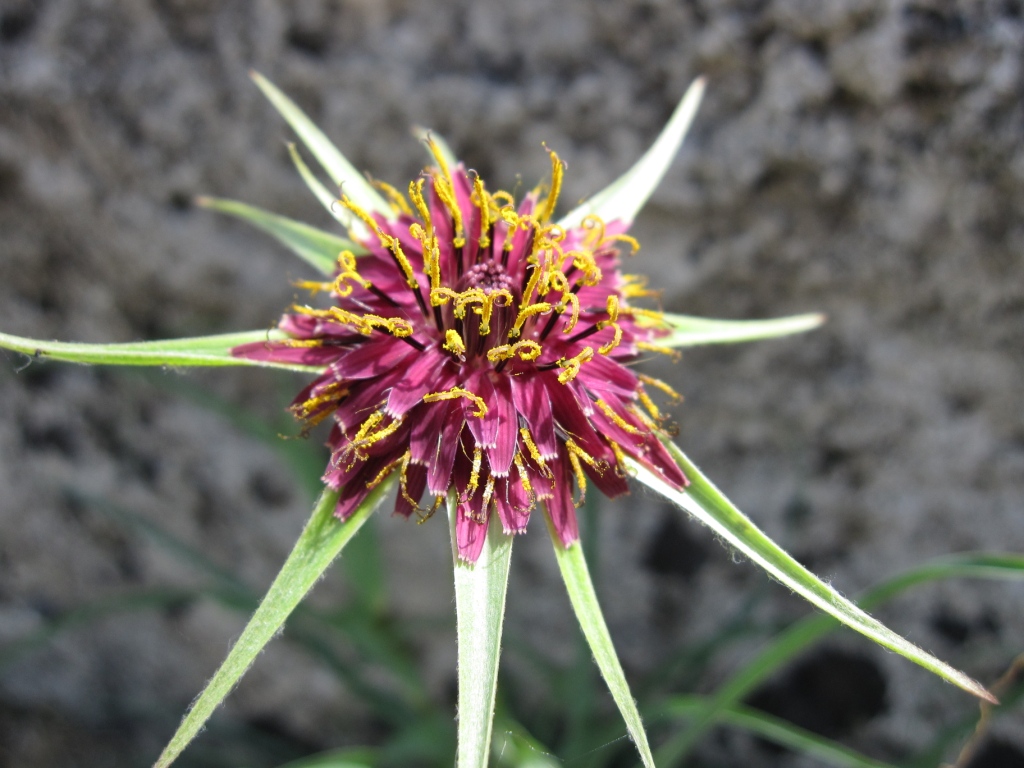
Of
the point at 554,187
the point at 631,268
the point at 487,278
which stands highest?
the point at 631,268

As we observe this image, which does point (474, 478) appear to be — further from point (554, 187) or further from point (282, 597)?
point (554, 187)

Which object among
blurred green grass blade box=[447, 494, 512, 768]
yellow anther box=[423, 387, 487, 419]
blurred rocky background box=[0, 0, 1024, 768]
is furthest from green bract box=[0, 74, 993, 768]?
blurred rocky background box=[0, 0, 1024, 768]

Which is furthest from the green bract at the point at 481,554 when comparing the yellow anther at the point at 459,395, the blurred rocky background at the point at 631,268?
the blurred rocky background at the point at 631,268

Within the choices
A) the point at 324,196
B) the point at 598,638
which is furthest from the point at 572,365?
the point at 324,196

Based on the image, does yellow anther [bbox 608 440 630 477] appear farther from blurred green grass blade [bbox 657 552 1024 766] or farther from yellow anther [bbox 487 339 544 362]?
blurred green grass blade [bbox 657 552 1024 766]

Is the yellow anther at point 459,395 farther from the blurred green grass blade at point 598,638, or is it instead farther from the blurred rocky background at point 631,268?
the blurred rocky background at point 631,268

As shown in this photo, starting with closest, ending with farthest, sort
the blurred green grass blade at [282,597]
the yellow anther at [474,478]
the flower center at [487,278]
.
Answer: the blurred green grass blade at [282,597]
the yellow anther at [474,478]
the flower center at [487,278]

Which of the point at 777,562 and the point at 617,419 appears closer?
the point at 777,562
